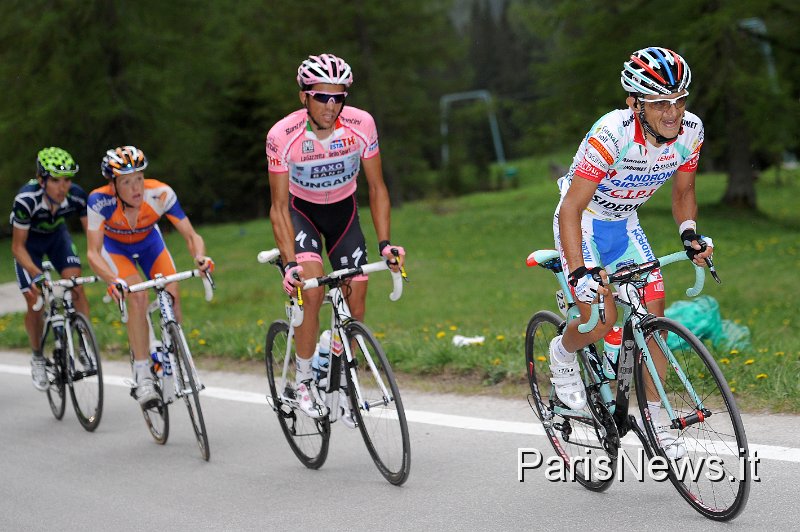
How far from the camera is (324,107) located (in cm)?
605

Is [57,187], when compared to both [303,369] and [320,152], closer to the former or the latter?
[320,152]

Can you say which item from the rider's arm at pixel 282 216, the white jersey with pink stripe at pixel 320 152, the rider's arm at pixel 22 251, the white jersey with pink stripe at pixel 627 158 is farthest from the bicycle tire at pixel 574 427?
the rider's arm at pixel 22 251

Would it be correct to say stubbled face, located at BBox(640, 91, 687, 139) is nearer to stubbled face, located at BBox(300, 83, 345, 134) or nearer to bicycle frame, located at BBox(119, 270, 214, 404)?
stubbled face, located at BBox(300, 83, 345, 134)

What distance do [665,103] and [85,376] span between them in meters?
5.48

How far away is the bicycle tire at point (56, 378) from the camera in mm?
8547

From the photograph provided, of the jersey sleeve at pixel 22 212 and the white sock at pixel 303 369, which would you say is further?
the jersey sleeve at pixel 22 212

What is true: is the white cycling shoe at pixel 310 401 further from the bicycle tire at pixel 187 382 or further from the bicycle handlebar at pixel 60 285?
the bicycle handlebar at pixel 60 285

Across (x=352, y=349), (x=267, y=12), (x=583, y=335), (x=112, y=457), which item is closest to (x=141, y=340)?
(x=112, y=457)

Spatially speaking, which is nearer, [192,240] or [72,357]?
[192,240]

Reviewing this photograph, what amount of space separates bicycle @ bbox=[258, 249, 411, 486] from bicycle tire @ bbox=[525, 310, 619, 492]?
2.61ft

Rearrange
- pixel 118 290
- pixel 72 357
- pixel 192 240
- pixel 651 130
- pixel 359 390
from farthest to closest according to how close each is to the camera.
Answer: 1. pixel 72 357
2. pixel 192 240
3. pixel 118 290
4. pixel 359 390
5. pixel 651 130

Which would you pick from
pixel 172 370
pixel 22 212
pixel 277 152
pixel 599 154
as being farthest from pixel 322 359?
pixel 22 212

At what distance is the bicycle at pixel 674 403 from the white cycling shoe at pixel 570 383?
0.05 meters

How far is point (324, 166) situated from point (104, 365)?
18.2 ft
